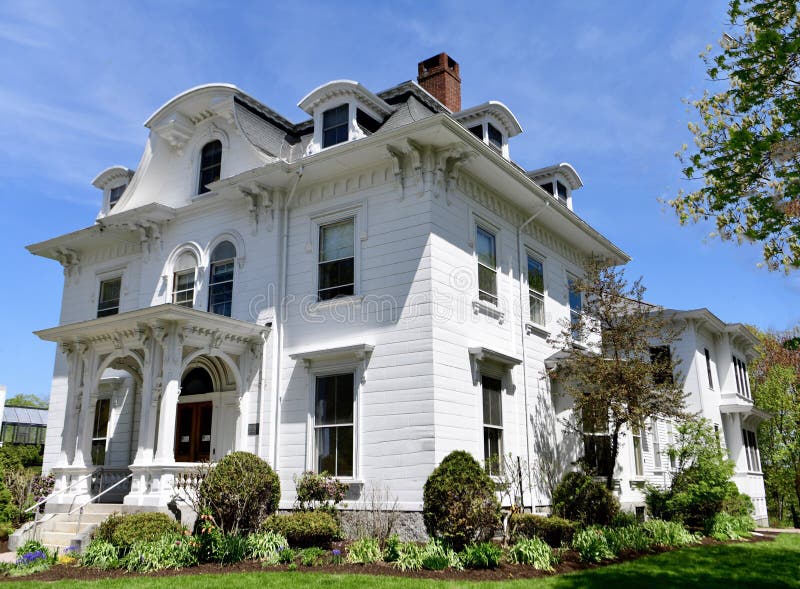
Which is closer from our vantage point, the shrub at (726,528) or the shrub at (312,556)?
the shrub at (312,556)

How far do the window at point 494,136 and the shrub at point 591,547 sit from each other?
943 centimetres

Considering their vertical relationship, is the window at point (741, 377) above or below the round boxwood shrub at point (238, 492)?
above

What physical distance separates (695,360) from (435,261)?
57.8ft

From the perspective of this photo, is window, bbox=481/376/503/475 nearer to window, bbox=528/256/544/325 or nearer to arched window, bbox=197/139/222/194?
window, bbox=528/256/544/325

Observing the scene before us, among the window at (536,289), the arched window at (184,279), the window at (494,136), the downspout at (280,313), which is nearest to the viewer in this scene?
the downspout at (280,313)

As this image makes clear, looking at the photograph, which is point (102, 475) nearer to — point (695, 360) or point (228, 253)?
point (228, 253)

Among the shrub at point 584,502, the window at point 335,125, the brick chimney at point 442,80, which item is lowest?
the shrub at point 584,502

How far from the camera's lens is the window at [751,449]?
29.6 meters

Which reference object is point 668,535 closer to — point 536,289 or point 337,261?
point 536,289

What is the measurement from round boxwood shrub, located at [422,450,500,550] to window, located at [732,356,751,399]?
22604 millimetres

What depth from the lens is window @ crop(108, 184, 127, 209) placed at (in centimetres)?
2102

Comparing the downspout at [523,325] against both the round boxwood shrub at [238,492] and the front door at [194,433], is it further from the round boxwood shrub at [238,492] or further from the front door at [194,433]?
the front door at [194,433]

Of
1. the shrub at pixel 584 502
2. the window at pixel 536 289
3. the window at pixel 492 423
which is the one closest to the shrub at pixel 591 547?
the shrub at pixel 584 502

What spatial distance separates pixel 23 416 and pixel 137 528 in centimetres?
3331
